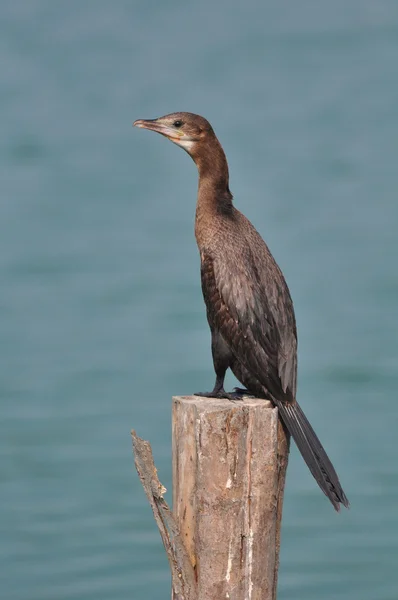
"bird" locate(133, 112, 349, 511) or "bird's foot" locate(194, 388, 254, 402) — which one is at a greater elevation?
"bird" locate(133, 112, 349, 511)

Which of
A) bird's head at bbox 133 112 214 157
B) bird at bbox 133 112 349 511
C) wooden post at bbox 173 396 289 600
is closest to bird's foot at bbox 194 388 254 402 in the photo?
bird at bbox 133 112 349 511

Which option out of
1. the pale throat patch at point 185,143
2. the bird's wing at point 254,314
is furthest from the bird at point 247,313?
the pale throat patch at point 185,143

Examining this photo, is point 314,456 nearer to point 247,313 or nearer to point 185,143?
point 247,313

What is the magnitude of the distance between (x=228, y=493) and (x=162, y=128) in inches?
84.6

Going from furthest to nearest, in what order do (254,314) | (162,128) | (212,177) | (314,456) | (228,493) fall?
(162,128) < (212,177) < (254,314) < (314,456) < (228,493)

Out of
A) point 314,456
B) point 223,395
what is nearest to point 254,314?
point 223,395

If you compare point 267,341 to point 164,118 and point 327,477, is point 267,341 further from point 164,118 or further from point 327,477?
point 164,118

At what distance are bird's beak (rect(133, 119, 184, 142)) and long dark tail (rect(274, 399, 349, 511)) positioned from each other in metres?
1.57

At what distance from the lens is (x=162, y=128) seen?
17.6 ft

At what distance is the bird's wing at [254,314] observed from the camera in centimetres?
479

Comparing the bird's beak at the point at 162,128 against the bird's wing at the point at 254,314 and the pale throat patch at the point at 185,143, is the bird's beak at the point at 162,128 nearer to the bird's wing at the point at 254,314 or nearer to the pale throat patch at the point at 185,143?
the pale throat patch at the point at 185,143

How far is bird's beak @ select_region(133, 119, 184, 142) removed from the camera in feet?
17.4

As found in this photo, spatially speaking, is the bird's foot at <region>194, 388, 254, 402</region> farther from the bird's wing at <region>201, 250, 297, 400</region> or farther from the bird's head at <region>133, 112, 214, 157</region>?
the bird's head at <region>133, 112, 214, 157</region>

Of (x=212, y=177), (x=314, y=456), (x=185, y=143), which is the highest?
(x=185, y=143)
